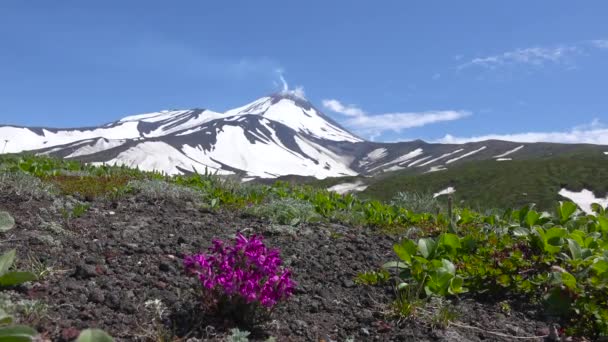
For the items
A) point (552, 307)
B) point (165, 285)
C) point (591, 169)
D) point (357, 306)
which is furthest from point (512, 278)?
point (591, 169)

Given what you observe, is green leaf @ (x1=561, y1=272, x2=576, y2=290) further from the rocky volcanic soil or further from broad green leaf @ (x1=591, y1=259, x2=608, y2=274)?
the rocky volcanic soil

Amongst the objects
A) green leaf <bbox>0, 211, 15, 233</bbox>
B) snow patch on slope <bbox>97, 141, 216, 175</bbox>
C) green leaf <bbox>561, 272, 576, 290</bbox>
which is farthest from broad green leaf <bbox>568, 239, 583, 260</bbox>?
snow patch on slope <bbox>97, 141, 216, 175</bbox>

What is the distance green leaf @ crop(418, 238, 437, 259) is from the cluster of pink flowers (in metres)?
1.45

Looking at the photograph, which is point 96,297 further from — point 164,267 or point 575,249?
point 575,249

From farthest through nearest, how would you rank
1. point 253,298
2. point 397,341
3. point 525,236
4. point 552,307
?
point 525,236, point 552,307, point 397,341, point 253,298

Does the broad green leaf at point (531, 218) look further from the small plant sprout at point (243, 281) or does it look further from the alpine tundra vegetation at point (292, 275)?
the small plant sprout at point (243, 281)

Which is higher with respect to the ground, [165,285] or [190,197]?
[190,197]

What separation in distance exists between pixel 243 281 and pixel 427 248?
1.92 m

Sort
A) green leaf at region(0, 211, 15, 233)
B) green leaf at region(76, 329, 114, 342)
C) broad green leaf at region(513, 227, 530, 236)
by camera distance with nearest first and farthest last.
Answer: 1. green leaf at region(76, 329, 114, 342)
2. green leaf at region(0, 211, 15, 233)
3. broad green leaf at region(513, 227, 530, 236)

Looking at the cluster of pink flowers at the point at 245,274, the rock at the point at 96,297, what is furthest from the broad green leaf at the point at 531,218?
the rock at the point at 96,297

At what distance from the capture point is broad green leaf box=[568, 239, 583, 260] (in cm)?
454

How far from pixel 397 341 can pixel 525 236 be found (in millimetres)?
2340

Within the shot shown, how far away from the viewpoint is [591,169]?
94250mm

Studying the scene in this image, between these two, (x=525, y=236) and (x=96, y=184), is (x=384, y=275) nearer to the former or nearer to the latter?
(x=525, y=236)
